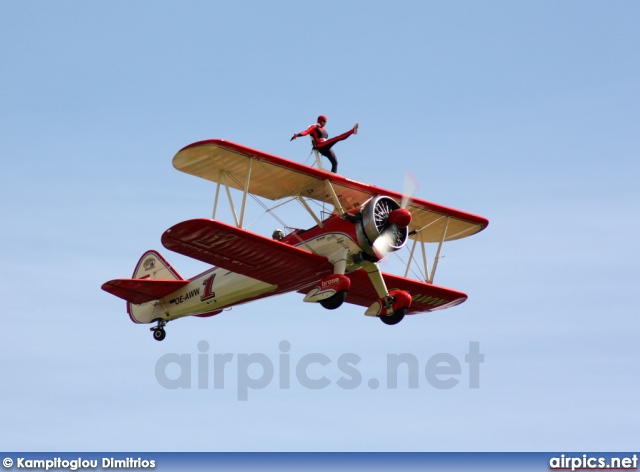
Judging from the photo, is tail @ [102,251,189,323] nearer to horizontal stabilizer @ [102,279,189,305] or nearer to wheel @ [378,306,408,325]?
horizontal stabilizer @ [102,279,189,305]

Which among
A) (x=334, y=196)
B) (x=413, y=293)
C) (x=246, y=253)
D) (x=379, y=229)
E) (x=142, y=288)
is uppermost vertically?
(x=334, y=196)

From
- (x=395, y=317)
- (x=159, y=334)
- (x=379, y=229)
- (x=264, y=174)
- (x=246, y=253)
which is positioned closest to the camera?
(x=246, y=253)

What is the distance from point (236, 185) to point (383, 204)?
3037mm

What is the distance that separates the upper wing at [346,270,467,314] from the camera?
73.1 feet

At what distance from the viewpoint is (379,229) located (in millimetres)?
19672

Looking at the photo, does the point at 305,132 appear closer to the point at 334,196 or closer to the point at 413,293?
the point at 334,196

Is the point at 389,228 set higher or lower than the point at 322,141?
lower

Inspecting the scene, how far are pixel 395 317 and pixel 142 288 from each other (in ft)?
21.8

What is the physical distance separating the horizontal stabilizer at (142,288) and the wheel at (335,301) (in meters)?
4.99

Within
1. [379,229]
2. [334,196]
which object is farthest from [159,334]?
[379,229]

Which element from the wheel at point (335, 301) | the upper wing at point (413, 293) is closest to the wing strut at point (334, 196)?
the wheel at point (335, 301)

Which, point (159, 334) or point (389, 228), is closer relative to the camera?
point (389, 228)

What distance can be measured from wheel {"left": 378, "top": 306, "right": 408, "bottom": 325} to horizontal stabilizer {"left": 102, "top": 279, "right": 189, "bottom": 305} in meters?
5.35

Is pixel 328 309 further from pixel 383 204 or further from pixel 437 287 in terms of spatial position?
pixel 437 287
